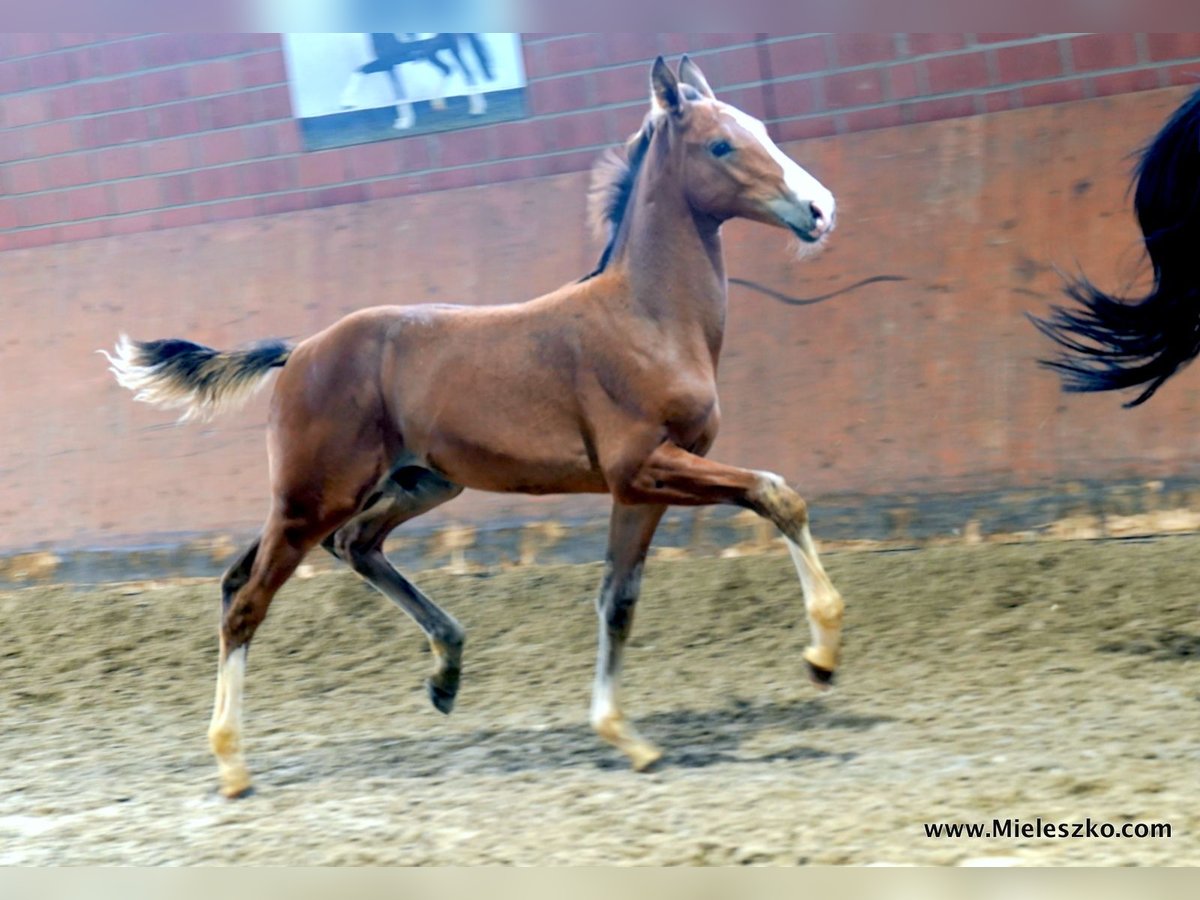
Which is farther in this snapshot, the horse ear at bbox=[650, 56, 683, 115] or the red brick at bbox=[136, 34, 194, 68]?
the red brick at bbox=[136, 34, 194, 68]

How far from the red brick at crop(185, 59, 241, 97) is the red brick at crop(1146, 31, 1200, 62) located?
2574 mm

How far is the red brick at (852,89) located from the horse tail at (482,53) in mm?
948

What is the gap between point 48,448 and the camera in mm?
4004

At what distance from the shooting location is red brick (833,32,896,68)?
3537mm

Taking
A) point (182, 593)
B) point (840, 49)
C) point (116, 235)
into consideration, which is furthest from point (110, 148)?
point (840, 49)

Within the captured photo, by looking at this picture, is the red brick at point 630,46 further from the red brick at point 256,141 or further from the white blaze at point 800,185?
the red brick at point 256,141

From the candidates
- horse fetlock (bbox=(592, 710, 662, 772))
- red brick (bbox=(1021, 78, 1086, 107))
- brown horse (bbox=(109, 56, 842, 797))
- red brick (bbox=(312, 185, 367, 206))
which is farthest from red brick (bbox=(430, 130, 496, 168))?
horse fetlock (bbox=(592, 710, 662, 772))

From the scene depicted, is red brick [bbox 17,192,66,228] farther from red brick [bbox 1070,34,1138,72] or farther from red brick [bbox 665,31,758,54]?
red brick [bbox 1070,34,1138,72]

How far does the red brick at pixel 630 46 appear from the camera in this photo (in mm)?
3463

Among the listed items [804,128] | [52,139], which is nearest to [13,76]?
[52,139]

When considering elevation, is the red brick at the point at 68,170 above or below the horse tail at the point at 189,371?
above

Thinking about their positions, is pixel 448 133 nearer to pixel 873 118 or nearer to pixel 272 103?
pixel 272 103

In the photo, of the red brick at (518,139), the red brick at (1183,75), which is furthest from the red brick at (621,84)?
the red brick at (1183,75)

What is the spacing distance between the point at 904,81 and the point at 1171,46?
759mm
